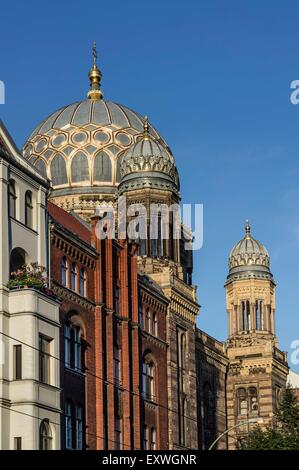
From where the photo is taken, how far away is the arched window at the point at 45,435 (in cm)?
5244

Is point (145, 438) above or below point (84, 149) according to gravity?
below

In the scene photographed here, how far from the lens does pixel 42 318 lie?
2092 inches

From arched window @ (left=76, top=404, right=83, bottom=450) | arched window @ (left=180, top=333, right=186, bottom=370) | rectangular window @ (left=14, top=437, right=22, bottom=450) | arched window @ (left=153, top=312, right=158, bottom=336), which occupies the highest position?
arched window @ (left=153, top=312, right=158, bottom=336)

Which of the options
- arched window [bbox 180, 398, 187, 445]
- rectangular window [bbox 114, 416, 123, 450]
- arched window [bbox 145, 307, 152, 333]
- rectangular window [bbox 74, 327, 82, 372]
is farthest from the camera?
arched window [bbox 180, 398, 187, 445]

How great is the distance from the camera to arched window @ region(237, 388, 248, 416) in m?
88.6

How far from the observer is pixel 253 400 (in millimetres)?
89188

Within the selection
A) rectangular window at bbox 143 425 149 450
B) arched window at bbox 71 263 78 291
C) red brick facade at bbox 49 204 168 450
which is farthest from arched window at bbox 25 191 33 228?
rectangular window at bbox 143 425 149 450

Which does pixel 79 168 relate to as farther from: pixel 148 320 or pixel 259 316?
pixel 148 320

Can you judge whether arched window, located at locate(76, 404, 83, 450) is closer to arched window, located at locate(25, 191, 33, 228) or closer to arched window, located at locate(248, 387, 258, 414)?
arched window, located at locate(25, 191, 33, 228)

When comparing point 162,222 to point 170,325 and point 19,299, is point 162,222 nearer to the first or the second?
point 170,325

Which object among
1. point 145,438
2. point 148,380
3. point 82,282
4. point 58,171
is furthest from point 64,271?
point 58,171

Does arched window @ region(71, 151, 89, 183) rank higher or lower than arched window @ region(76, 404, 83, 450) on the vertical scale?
higher

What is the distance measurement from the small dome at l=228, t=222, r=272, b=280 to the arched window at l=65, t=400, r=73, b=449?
3638cm

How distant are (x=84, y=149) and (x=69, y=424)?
34.9m
